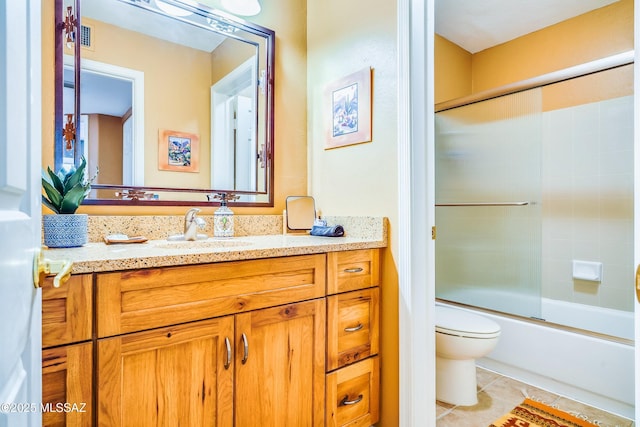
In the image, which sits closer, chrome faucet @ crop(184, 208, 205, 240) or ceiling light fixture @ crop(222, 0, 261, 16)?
chrome faucet @ crop(184, 208, 205, 240)

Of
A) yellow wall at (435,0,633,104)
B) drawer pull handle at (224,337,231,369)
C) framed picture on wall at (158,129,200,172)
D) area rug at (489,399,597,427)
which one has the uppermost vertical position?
yellow wall at (435,0,633,104)

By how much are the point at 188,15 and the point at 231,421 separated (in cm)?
180

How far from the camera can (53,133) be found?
1312mm

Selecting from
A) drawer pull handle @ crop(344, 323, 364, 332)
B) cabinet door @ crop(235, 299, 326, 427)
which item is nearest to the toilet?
drawer pull handle @ crop(344, 323, 364, 332)

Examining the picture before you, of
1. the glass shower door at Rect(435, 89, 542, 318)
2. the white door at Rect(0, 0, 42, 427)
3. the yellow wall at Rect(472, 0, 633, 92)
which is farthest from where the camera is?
the glass shower door at Rect(435, 89, 542, 318)

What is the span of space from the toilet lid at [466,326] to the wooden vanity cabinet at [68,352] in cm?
155

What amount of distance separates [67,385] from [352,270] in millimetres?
1022

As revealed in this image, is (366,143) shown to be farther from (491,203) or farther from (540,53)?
(540,53)

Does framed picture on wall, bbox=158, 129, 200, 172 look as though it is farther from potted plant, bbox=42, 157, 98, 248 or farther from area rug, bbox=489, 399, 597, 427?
area rug, bbox=489, 399, 597, 427

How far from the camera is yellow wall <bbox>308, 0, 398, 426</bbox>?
60.4 inches

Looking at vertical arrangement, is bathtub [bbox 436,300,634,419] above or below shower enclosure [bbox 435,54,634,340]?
below

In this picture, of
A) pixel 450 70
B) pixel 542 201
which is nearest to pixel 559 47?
pixel 450 70

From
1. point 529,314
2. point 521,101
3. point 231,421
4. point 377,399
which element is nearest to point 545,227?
point 529,314

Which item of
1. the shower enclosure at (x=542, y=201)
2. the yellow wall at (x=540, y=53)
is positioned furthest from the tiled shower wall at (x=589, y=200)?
the yellow wall at (x=540, y=53)
